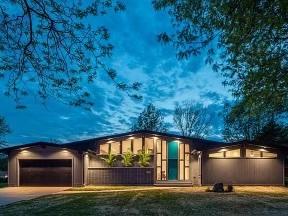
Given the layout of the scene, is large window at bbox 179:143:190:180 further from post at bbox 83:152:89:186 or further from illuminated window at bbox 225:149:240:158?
post at bbox 83:152:89:186

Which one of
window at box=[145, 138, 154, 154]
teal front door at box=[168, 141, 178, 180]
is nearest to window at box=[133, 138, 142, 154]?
window at box=[145, 138, 154, 154]

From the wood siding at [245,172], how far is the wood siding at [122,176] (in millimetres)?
4022

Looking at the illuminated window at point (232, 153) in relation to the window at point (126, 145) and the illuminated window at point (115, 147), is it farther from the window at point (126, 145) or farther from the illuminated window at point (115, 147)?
the illuminated window at point (115, 147)

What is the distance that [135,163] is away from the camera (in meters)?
32.2

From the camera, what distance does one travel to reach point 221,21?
29.2 feet

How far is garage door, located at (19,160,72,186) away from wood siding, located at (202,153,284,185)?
969 centimetres

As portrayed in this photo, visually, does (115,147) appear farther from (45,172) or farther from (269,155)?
(269,155)

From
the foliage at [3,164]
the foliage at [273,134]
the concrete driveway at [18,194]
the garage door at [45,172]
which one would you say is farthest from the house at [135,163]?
the foliage at [3,164]

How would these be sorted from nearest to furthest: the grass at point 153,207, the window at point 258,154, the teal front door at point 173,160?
the grass at point 153,207 → the window at point 258,154 → the teal front door at point 173,160

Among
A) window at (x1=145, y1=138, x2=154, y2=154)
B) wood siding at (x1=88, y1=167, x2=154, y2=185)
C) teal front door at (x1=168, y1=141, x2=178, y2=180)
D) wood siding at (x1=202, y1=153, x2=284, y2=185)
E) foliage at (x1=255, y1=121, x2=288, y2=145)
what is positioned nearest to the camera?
wood siding at (x1=202, y1=153, x2=284, y2=185)

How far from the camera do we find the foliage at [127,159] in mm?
31859

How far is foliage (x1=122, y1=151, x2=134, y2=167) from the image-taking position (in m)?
31.9

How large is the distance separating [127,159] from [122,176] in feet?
4.14

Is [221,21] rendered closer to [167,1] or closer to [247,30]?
[247,30]
